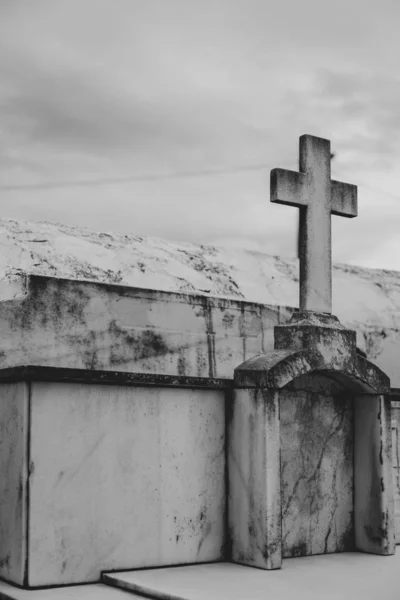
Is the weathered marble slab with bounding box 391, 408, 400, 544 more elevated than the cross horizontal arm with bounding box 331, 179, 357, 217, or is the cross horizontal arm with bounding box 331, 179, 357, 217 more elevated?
the cross horizontal arm with bounding box 331, 179, 357, 217

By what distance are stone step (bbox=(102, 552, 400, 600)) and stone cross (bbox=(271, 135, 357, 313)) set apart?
75.6 inches

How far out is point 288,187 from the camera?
21.9ft

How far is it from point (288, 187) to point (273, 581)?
114 inches

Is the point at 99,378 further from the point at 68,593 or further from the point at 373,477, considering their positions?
the point at 373,477

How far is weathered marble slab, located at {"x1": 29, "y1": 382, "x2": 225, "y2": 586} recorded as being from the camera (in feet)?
17.6

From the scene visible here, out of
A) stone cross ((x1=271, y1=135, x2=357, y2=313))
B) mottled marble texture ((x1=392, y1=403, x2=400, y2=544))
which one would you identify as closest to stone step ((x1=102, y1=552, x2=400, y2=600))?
mottled marble texture ((x1=392, y1=403, x2=400, y2=544))

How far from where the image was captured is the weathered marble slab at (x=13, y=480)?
5262 millimetres

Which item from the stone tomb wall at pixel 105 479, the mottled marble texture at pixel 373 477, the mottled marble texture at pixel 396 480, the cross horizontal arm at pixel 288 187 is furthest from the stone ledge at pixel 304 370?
the cross horizontal arm at pixel 288 187

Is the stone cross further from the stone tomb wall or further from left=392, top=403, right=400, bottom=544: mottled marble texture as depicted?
left=392, top=403, right=400, bottom=544: mottled marble texture

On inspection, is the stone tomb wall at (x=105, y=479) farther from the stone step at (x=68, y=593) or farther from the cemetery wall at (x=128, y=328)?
the cemetery wall at (x=128, y=328)

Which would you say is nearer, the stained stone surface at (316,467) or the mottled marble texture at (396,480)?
the stained stone surface at (316,467)

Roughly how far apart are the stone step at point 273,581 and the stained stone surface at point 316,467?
0.96 feet

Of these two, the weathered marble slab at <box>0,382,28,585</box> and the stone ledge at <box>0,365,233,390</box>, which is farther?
the stone ledge at <box>0,365,233,390</box>

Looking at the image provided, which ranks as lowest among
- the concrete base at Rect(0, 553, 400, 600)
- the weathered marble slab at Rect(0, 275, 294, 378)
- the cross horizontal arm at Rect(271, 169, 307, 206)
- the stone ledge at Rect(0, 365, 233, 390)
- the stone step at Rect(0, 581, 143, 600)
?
the stone step at Rect(0, 581, 143, 600)
